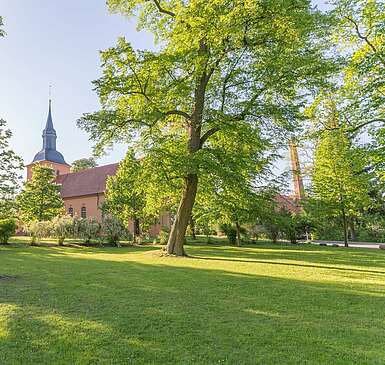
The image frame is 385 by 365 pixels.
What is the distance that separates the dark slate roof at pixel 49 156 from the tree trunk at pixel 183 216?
4758 centimetres

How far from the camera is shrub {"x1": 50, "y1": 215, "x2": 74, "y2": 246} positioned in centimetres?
2191

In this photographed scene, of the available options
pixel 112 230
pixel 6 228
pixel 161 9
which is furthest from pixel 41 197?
pixel 161 9

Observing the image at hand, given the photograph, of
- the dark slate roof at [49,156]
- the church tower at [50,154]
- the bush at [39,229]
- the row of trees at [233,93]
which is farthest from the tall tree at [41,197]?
the dark slate roof at [49,156]

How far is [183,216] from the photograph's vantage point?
50.9ft

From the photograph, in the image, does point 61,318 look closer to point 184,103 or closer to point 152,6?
point 184,103

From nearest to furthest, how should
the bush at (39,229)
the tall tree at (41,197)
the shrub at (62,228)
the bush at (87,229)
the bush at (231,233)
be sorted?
the bush at (39,229)
the shrub at (62,228)
the bush at (87,229)
the bush at (231,233)
the tall tree at (41,197)

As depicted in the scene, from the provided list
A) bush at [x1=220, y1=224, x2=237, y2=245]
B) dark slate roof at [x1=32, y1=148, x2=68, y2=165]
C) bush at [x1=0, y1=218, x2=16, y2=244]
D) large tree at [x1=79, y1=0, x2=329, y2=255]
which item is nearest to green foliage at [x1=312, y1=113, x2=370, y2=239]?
bush at [x1=220, y1=224, x2=237, y2=245]

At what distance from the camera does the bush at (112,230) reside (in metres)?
23.8

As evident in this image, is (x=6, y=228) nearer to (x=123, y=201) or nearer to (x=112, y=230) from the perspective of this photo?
(x=112, y=230)

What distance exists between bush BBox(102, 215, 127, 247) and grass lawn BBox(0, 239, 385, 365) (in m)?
15.4

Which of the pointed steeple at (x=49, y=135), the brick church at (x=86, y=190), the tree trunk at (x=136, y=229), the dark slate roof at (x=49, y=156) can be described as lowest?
the tree trunk at (x=136, y=229)

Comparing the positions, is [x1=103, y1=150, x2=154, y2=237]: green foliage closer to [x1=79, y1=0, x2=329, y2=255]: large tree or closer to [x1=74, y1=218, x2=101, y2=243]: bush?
[x1=74, y1=218, x2=101, y2=243]: bush

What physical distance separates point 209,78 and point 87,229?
1370 cm

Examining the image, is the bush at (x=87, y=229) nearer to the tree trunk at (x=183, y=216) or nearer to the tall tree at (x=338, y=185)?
the tree trunk at (x=183, y=216)
